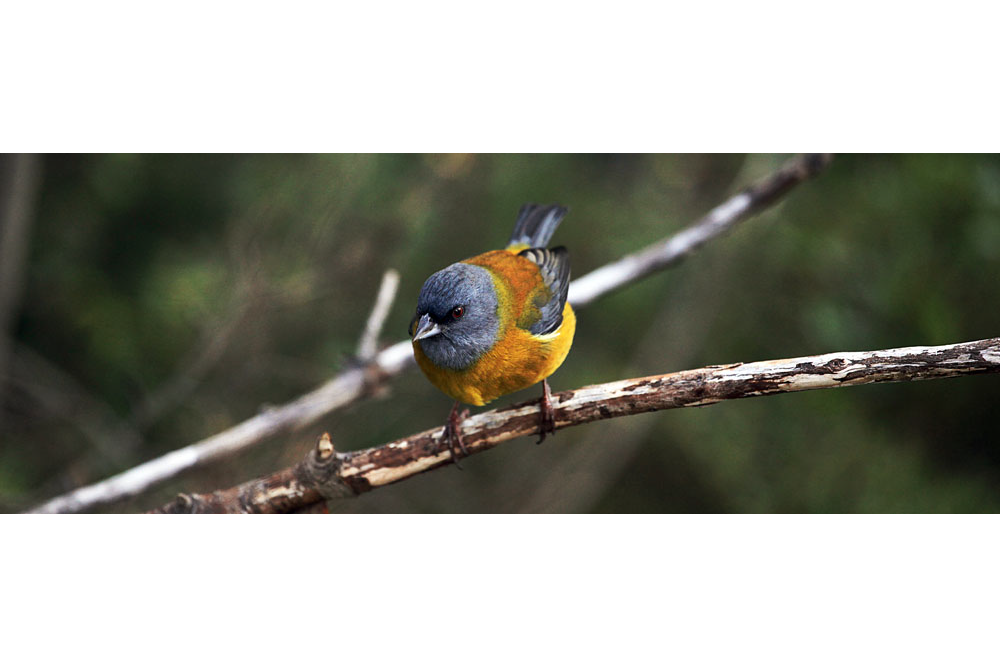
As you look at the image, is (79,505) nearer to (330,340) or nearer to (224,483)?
(224,483)

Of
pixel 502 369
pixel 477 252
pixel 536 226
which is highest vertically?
Result: pixel 477 252

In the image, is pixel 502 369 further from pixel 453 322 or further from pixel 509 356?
pixel 453 322

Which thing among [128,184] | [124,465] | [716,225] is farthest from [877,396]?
[128,184]

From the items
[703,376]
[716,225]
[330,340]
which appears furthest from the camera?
[330,340]

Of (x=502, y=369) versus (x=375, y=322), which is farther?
(x=375, y=322)

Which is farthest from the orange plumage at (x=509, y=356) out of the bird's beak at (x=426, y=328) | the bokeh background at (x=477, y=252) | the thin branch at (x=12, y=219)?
the thin branch at (x=12, y=219)

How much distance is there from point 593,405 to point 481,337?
54cm

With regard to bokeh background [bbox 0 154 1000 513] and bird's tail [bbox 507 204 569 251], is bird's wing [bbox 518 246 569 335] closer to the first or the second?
bird's tail [bbox 507 204 569 251]

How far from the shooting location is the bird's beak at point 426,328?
259 centimetres

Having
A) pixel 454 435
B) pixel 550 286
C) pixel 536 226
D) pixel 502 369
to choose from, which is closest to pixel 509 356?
pixel 502 369

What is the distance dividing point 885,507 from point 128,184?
12.6 feet

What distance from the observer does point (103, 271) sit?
412 centimetres

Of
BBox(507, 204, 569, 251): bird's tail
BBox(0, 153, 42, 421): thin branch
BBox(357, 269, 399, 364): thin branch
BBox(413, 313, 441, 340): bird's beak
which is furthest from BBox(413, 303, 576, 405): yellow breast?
BBox(0, 153, 42, 421): thin branch

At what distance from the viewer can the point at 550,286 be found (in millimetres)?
3020
